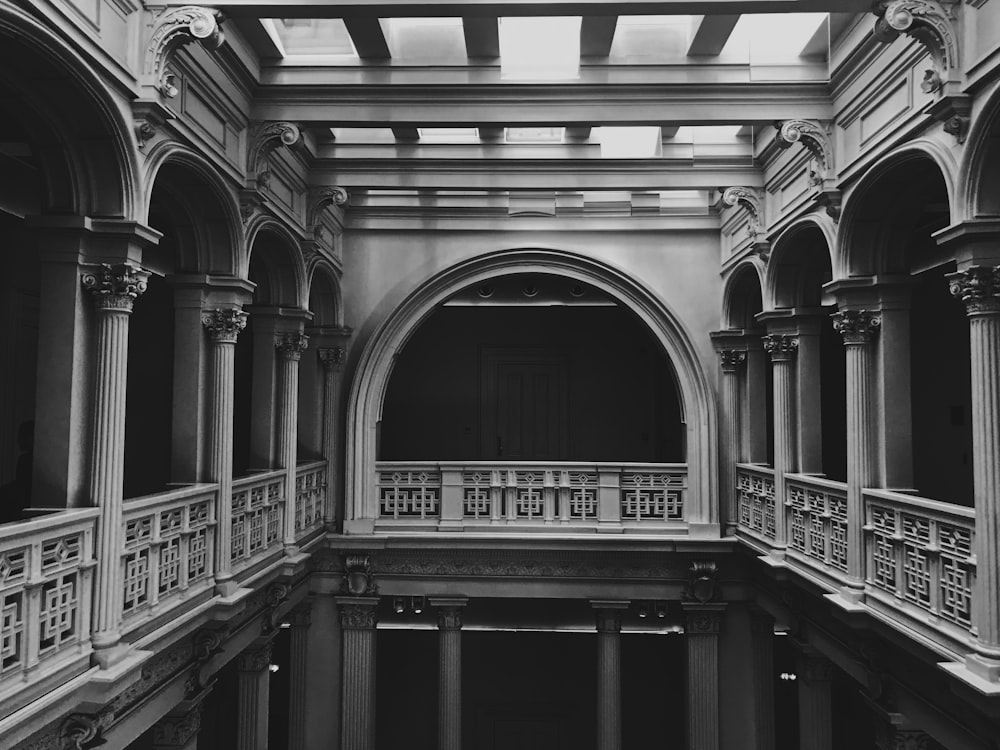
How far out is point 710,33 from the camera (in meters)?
6.71

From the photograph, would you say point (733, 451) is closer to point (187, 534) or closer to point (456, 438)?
point (456, 438)

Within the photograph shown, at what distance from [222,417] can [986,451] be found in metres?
5.78

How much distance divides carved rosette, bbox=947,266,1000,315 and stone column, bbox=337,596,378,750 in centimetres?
783

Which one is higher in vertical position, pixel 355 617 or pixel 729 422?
pixel 729 422

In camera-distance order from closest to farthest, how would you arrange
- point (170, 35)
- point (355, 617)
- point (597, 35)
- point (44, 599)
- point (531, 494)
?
point (44, 599) → point (170, 35) → point (597, 35) → point (355, 617) → point (531, 494)

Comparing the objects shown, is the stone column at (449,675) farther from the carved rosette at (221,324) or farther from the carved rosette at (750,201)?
the carved rosette at (750,201)

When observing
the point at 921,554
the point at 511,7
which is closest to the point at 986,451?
the point at 921,554

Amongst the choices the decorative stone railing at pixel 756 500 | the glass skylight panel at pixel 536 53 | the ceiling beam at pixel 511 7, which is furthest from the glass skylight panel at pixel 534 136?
the decorative stone railing at pixel 756 500

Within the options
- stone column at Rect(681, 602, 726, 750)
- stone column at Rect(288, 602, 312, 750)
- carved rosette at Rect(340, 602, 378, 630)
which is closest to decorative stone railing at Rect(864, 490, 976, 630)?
stone column at Rect(681, 602, 726, 750)

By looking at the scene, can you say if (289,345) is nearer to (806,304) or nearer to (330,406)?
(330,406)

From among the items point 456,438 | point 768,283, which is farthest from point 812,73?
point 456,438

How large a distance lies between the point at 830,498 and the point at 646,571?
3482mm

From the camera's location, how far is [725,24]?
6539 mm

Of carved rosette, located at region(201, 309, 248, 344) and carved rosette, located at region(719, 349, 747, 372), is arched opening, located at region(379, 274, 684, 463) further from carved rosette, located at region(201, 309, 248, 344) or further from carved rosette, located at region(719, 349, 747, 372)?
carved rosette, located at region(201, 309, 248, 344)
